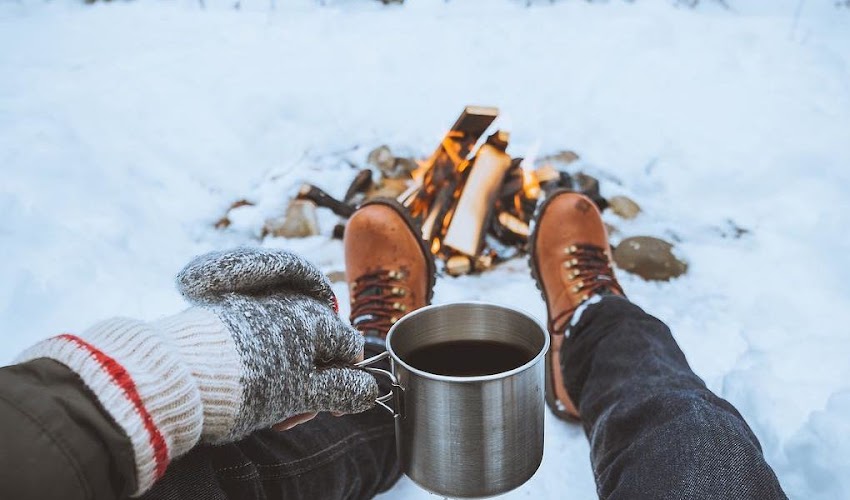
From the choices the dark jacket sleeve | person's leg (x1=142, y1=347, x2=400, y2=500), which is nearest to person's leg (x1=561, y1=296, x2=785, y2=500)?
person's leg (x1=142, y1=347, x2=400, y2=500)

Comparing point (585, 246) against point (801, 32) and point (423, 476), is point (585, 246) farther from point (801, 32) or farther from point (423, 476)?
point (801, 32)

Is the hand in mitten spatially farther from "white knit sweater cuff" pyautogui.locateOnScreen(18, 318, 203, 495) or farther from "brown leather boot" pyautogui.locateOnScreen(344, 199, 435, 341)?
"brown leather boot" pyautogui.locateOnScreen(344, 199, 435, 341)

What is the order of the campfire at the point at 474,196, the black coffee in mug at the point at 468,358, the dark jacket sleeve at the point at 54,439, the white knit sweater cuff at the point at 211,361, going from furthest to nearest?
the campfire at the point at 474,196, the black coffee in mug at the point at 468,358, the white knit sweater cuff at the point at 211,361, the dark jacket sleeve at the point at 54,439

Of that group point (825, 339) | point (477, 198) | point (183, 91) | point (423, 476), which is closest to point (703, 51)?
point (477, 198)

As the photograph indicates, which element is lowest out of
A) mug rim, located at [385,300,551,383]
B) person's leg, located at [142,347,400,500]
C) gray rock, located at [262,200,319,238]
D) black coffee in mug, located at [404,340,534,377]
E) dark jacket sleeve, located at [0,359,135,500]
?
gray rock, located at [262,200,319,238]

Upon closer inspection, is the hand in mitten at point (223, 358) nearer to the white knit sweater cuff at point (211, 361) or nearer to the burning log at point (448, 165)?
the white knit sweater cuff at point (211, 361)

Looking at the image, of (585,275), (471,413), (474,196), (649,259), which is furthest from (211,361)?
(649,259)

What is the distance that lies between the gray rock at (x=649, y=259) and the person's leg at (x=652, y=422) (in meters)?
0.76

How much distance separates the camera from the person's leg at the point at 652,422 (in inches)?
36.9

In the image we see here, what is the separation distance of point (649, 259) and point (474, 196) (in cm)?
66

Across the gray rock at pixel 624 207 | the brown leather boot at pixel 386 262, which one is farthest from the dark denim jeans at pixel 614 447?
the gray rock at pixel 624 207

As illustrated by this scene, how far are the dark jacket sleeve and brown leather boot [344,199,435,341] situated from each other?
1.06m

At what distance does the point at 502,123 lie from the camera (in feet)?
10.0

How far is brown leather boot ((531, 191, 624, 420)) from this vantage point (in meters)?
1.65
